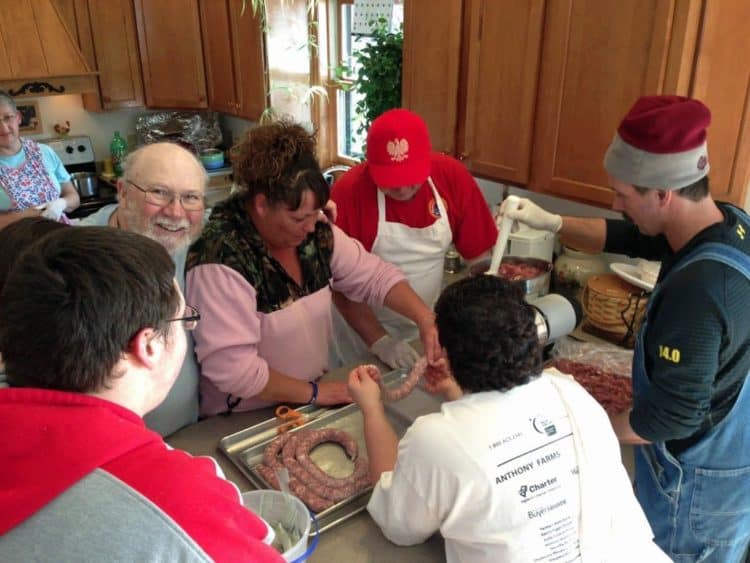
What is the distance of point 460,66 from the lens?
2496 mm

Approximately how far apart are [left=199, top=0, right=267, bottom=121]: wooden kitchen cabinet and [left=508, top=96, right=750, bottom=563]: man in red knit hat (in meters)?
3.02

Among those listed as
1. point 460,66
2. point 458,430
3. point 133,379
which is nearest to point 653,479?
point 458,430

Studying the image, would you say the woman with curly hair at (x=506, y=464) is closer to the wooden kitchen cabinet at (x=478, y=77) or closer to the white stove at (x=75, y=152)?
the wooden kitchen cabinet at (x=478, y=77)

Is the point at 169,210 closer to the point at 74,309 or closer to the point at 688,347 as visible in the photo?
the point at 74,309

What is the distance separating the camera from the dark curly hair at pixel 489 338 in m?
1.06

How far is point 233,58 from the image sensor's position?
405cm

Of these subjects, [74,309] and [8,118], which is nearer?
[74,309]

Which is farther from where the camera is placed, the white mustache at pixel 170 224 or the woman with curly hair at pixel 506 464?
the white mustache at pixel 170 224

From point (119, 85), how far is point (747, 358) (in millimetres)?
4272

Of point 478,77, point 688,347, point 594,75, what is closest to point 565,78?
point 594,75

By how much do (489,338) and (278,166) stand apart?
74 cm

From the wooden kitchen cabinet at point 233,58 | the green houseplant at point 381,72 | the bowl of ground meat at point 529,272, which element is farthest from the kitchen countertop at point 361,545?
the wooden kitchen cabinet at point 233,58

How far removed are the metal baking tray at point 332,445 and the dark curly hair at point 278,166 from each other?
54cm

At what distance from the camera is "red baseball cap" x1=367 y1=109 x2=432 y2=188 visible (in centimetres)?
199
